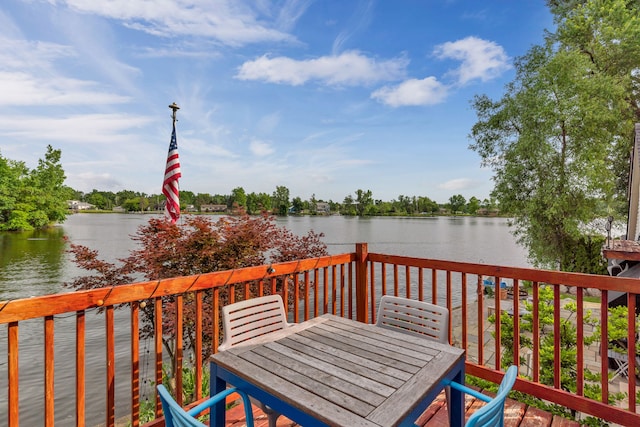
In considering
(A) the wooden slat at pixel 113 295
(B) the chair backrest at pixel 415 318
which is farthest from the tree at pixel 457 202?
(A) the wooden slat at pixel 113 295

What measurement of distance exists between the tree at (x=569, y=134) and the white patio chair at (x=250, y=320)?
12701 millimetres

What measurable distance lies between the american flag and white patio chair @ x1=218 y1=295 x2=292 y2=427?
13.2ft

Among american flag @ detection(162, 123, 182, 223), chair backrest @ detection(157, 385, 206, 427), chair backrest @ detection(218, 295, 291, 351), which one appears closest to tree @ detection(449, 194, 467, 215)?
american flag @ detection(162, 123, 182, 223)

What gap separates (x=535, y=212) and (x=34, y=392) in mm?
15750

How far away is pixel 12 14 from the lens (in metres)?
6.20

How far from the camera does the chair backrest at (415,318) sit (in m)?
2.01

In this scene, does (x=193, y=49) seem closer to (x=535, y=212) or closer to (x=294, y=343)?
(x=294, y=343)

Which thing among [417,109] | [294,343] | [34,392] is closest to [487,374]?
[294,343]

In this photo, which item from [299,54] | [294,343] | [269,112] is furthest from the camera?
[269,112]

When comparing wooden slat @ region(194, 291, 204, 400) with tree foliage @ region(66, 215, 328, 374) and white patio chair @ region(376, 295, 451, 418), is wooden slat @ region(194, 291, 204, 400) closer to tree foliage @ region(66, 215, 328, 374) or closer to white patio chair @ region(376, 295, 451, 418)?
white patio chair @ region(376, 295, 451, 418)

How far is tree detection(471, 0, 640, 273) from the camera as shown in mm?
11305

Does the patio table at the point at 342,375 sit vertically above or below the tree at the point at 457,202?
below

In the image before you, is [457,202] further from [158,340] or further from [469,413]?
[158,340]

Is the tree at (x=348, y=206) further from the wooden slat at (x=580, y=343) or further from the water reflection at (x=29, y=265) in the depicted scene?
the wooden slat at (x=580, y=343)
